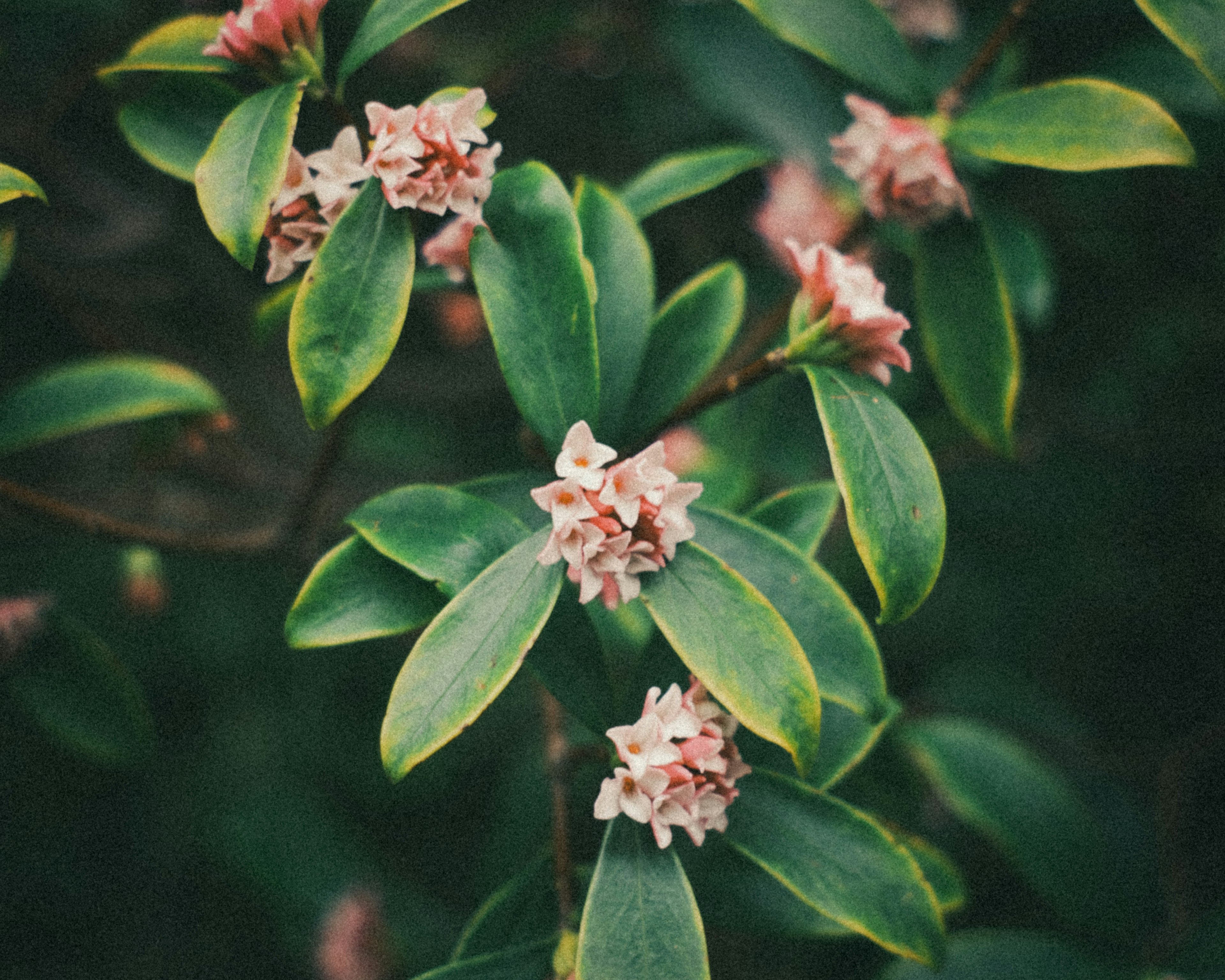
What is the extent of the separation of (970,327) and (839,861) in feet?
1.87

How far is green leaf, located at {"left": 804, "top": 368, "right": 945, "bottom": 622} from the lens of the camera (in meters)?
0.65

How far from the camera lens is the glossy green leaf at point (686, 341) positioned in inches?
32.9

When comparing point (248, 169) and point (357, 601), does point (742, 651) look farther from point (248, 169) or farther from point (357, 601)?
point (248, 169)

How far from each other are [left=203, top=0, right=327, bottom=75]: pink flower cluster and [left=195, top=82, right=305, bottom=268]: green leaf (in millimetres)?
32

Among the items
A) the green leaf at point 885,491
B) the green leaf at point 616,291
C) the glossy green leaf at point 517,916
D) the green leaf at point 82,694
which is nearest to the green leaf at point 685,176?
the green leaf at point 616,291

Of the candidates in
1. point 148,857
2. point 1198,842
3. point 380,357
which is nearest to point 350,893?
→ point 148,857

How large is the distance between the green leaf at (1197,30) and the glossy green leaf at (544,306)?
56 cm

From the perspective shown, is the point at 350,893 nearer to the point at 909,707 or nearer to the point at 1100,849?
the point at 909,707

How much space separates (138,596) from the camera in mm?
1310

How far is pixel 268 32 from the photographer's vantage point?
0.68 meters

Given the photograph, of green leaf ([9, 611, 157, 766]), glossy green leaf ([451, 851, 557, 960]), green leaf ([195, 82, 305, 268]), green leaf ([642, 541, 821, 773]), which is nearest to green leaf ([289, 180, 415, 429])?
green leaf ([195, 82, 305, 268])

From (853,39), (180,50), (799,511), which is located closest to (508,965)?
(799,511)

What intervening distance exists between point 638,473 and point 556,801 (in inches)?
15.7

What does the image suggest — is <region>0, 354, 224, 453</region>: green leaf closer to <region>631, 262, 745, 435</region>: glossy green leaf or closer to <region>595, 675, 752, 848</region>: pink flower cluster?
<region>631, 262, 745, 435</region>: glossy green leaf
